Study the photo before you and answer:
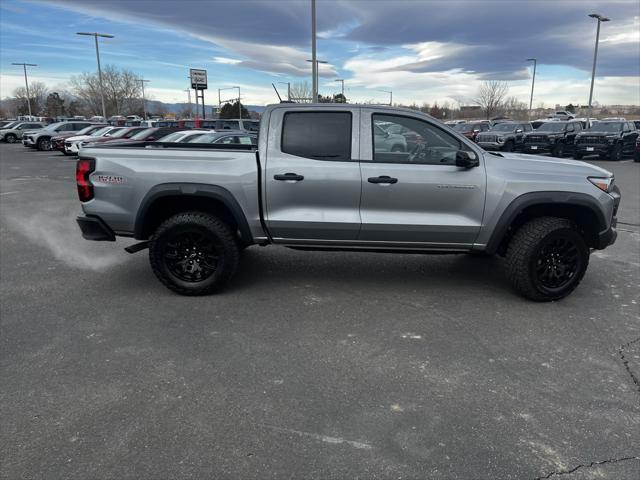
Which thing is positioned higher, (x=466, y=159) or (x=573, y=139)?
(x=466, y=159)

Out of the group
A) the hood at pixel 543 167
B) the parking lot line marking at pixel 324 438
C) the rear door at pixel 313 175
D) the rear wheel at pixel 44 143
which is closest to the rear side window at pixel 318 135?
the rear door at pixel 313 175

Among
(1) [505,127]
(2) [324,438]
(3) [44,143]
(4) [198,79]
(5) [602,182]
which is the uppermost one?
(4) [198,79]

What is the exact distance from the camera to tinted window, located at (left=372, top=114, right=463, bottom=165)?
4.88 m

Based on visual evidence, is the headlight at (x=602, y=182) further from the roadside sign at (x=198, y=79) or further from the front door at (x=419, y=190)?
the roadside sign at (x=198, y=79)

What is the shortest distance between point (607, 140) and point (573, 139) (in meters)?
1.60

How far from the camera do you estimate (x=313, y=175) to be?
189 inches

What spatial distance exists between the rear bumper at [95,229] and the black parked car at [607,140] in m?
22.4

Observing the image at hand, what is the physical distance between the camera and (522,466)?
2.65m

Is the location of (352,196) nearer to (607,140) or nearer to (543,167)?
(543,167)

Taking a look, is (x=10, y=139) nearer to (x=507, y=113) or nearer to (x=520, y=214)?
(x=520, y=214)

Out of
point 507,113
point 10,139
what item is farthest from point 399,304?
point 507,113

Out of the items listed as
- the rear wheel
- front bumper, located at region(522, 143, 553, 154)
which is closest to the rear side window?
front bumper, located at region(522, 143, 553, 154)

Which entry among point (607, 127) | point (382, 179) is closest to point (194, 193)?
point (382, 179)

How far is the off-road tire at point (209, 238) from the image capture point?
16.1 feet
